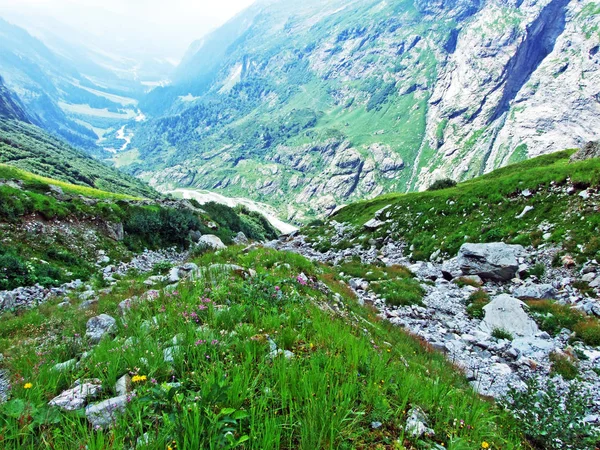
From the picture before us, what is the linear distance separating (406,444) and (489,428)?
1526 millimetres

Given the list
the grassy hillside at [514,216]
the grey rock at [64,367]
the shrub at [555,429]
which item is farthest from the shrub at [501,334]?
the grey rock at [64,367]

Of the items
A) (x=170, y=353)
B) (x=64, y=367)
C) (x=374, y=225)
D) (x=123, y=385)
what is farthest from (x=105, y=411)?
(x=374, y=225)

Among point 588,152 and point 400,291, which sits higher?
point 588,152

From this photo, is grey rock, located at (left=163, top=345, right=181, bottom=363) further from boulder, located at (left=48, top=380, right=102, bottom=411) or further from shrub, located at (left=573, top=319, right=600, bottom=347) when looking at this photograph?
shrub, located at (left=573, top=319, right=600, bottom=347)

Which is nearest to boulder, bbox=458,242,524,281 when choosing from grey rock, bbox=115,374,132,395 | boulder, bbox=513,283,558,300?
boulder, bbox=513,283,558,300

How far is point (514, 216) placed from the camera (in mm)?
24125

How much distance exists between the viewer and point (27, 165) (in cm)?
10025

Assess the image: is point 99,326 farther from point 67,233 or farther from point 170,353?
point 67,233

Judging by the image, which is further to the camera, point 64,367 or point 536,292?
point 536,292

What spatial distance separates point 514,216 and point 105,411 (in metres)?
28.0

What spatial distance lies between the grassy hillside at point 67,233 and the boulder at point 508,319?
2091cm

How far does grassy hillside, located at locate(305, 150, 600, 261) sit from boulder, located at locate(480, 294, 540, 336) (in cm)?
677

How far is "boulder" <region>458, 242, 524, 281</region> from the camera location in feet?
60.1

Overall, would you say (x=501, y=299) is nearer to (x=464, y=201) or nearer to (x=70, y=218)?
(x=464, y=201)
